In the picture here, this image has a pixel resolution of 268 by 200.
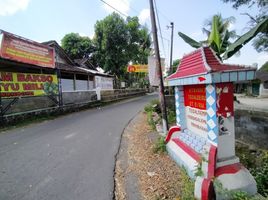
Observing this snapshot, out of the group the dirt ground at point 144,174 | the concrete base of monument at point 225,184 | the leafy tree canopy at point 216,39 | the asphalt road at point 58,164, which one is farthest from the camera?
the leafy tree canopy at point 216,39

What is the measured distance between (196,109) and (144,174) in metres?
1.70

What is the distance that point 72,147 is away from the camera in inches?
249

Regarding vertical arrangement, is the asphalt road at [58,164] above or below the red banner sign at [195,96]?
below

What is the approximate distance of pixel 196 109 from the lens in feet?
13.9

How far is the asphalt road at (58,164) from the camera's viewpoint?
12.2 feet

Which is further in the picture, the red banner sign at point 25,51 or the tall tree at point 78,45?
the tall tree at point 78,45

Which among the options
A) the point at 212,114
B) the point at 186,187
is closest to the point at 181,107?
the point at 212,114

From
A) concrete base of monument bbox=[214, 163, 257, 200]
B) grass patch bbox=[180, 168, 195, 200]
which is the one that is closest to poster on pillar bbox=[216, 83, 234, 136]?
concrete base of monument bbox=[214, 163, 257, 200]

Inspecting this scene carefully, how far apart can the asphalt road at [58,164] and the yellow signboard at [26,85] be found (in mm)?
2738

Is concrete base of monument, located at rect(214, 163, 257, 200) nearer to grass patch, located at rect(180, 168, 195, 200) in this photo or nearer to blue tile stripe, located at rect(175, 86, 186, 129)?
grass patch, located at rect(180, 168, 195, 200)

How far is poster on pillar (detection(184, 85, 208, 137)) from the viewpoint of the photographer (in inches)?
154

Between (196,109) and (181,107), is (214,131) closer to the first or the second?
(196,109)

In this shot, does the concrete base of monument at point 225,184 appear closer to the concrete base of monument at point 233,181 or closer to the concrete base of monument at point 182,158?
the concrete base of monument at point 233,181

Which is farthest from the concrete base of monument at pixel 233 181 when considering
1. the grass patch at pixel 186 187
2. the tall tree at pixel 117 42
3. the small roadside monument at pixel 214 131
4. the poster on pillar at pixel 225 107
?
the tall tree at pixel 117 42
